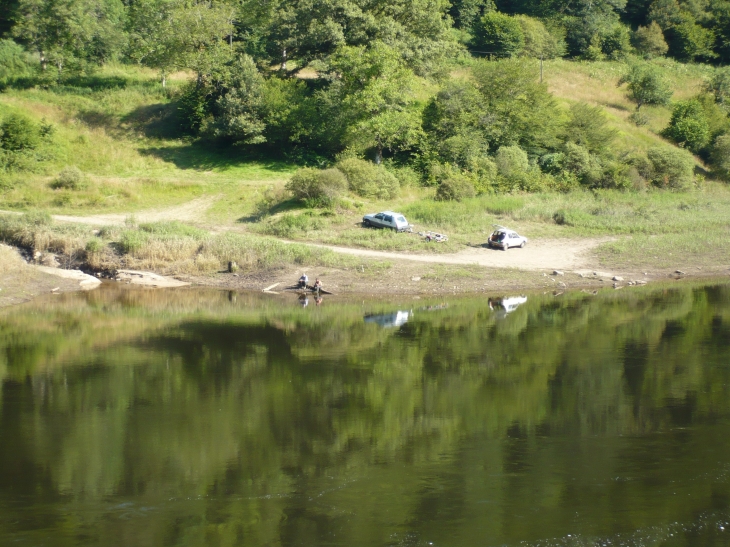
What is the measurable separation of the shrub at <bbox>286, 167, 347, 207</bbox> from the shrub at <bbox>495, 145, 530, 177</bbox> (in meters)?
14.8

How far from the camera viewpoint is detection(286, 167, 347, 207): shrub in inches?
2067

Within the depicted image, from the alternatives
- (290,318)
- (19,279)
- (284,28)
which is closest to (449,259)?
(290,318)

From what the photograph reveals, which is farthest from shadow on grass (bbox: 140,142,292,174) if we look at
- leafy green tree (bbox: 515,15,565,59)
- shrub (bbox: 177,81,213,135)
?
leafy green tree (bbox: 515,15,565,59)

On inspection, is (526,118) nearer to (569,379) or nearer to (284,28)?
(284,28)

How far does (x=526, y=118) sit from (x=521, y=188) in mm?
8241

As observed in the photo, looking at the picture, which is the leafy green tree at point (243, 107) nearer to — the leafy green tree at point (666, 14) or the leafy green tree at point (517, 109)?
the leafy green tree at point (517, 109)

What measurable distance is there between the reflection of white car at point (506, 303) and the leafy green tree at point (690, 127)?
45216 millimetres

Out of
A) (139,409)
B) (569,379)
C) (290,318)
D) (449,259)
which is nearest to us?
(139,409)

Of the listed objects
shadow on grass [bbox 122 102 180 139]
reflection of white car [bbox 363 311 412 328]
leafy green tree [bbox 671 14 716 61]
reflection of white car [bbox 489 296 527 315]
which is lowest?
reflection of white car [bbox 363 311 412 328]

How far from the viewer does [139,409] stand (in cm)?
2442

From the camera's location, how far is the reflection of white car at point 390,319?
3572 cm

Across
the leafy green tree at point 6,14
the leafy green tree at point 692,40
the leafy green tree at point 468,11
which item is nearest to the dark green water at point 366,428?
the leafy green tree at point 6,14

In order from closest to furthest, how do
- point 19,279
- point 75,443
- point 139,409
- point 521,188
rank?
point 75,443, point 139,409, point 19,279, point 521,188

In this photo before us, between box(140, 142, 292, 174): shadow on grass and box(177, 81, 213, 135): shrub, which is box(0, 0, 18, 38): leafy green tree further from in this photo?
box(140, 142, 292, 174): shadow on grass
